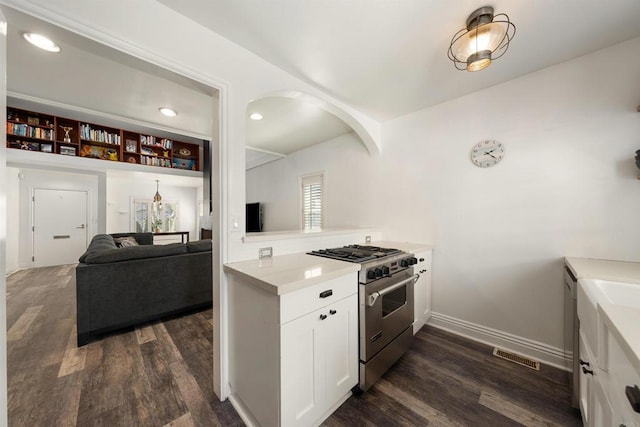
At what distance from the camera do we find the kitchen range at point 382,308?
1.58 metres

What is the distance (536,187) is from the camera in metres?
1.95

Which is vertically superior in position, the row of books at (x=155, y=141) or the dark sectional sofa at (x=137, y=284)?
the row of books at (x=155, y=141)

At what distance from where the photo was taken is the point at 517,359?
6.38 ft

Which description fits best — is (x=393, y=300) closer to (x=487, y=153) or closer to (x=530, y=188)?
(x=530, y=188)

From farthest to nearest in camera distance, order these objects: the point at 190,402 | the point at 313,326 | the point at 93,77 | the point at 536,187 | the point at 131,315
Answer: the point at 131,315 < the point at 93,77 < the point at 536,187 < the point at 190,402 < the point at 313,326

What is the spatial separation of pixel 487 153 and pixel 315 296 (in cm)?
219

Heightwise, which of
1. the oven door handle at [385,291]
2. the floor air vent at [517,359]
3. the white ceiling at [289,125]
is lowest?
the floor air vent at [517,359]

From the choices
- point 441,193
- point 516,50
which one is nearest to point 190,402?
point 441,193

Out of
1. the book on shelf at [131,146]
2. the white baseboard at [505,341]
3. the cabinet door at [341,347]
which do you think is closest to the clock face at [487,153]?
the white baseboard at [505,341]

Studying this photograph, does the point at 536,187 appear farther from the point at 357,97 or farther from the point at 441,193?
the point at 357,97

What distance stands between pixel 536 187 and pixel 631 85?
86cm

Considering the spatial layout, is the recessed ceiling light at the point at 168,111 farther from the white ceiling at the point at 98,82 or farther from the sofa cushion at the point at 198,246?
the sofa cushion at the point at 198,246

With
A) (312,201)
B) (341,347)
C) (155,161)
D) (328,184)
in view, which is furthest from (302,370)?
(155,161)

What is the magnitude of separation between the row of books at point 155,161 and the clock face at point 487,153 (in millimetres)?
5918
